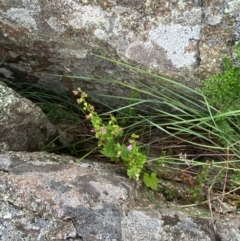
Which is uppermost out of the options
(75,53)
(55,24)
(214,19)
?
(214,19)

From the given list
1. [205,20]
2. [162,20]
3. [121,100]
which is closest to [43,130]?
[121,100]

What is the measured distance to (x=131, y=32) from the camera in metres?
2.14


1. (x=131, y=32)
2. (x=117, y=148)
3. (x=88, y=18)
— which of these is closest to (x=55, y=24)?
(x=88, y=18)

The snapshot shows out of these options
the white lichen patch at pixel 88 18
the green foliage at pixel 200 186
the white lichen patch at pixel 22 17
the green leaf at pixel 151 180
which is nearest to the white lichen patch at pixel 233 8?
the white lichen patch at pixel 88 18

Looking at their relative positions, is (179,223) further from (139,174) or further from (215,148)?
(215,148)

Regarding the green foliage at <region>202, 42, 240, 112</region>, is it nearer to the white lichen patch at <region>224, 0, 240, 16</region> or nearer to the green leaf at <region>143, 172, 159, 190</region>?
the white lichen patch at <region>224, 0, 240, 16</region>

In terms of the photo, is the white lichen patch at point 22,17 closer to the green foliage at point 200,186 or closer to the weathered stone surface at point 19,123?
the weathered stone surface at point 19,123

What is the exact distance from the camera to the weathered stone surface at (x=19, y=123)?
6.98ft

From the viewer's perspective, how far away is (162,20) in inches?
82.7

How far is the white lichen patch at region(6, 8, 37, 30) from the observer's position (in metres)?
2.22

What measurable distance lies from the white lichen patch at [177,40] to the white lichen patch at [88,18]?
0.75ft

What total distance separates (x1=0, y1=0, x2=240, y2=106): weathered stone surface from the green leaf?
0.48 metres

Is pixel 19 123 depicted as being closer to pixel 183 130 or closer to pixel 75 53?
pixel 75 53

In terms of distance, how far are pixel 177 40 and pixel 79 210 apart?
2.87 feet
